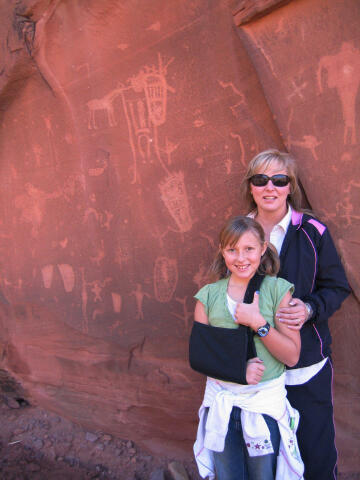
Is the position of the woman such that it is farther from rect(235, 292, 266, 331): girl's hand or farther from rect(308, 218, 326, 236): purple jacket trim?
rect(235, 292, 266, 331): girl's hand

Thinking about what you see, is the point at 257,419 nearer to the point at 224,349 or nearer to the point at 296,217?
the point at 224,349

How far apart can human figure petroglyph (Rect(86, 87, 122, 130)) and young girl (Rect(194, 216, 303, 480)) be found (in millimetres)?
1492

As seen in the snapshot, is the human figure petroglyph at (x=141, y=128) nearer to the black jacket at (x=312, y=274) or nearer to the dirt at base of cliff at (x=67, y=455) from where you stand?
the black jacket at (x=312, y=274)

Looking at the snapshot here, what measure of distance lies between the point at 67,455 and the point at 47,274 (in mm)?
1308

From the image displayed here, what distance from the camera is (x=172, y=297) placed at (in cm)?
269

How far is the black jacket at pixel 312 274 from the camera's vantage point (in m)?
1.71

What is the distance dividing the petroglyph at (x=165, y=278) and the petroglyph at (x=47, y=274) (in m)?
0.93

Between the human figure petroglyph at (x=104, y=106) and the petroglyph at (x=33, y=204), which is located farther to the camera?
the petroglyph at (x=33, y=204)

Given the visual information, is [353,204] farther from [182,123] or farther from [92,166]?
[92,166]

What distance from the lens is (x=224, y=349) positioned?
1.54 metres

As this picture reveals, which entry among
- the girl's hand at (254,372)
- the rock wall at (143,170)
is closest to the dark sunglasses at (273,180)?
the rock wall at (143,170)

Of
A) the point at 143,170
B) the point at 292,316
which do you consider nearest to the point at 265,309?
the point at 292,316

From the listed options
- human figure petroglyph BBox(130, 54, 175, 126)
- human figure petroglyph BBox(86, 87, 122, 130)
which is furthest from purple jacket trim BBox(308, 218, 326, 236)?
human figure petroglyph BBox(86, 87, 122, 130)

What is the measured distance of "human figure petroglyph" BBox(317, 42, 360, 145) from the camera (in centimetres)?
195
